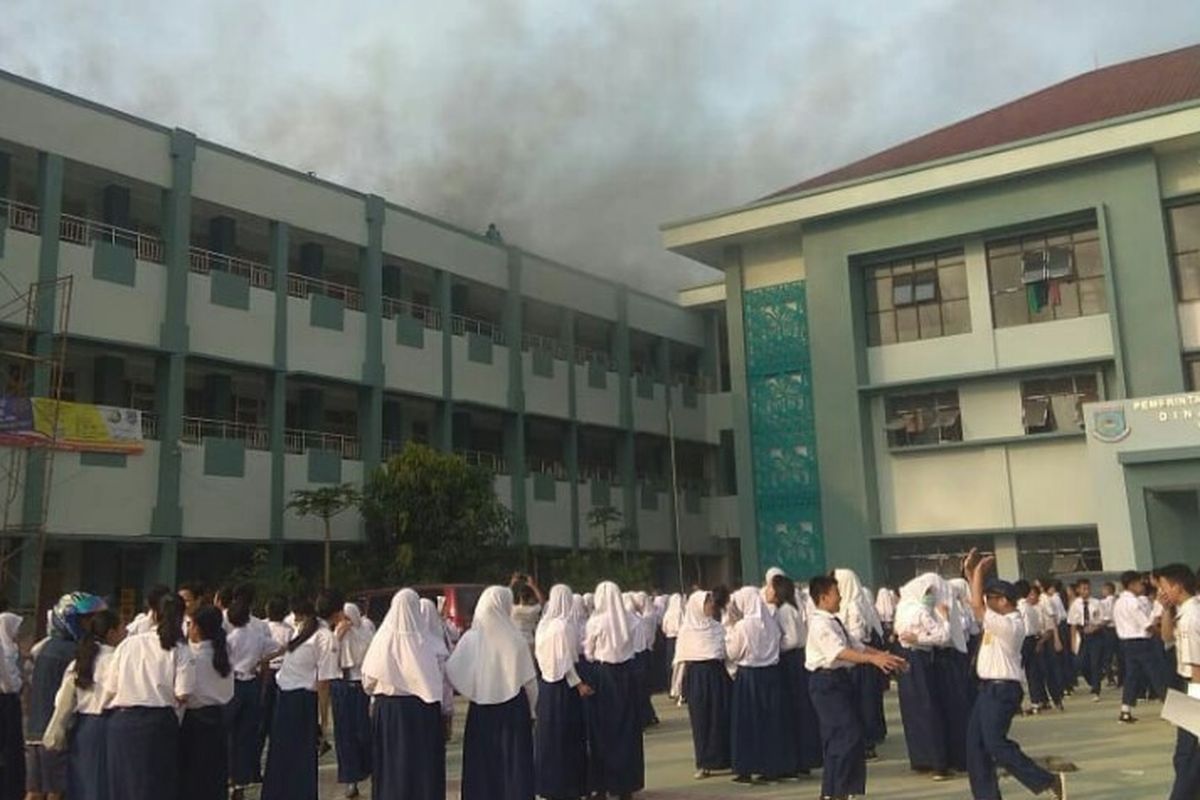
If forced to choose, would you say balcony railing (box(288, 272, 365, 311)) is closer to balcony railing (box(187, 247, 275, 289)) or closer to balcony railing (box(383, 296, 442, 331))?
balcony railing (box(187, 247, 275, 289))

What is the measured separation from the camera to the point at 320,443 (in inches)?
916

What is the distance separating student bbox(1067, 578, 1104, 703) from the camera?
577 inches

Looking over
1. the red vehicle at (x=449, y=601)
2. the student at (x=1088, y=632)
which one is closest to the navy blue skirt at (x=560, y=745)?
the red vehicle at (x=449, y=601)

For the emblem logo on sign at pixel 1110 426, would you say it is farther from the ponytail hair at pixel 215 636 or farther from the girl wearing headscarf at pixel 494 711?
the ponytail hair at pixel 215 636

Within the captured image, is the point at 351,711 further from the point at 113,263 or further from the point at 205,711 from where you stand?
the point at 113,263

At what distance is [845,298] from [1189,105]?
25.5 feet

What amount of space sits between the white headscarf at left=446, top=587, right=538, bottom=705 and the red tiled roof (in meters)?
20.7

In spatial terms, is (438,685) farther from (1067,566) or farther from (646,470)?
(646,470)

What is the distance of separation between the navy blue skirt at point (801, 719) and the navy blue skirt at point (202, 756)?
4430 mm

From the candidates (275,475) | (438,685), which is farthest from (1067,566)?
(438,685)

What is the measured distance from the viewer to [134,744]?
633 cm

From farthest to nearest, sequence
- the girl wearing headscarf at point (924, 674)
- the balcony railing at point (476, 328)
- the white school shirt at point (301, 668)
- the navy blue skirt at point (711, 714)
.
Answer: the balcony railing at point (476, 328) < the navy blue skirt at point (711, 714) < the girl wearing headscarf at point (924, 674) < the white school shirt at point (301, 668)

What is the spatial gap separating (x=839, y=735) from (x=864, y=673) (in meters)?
3.33

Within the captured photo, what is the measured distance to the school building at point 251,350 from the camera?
1825cm
